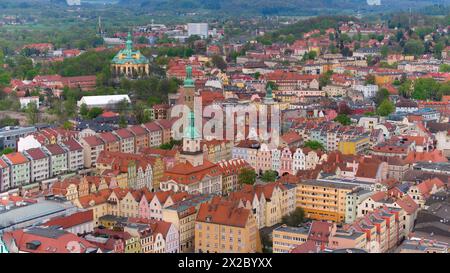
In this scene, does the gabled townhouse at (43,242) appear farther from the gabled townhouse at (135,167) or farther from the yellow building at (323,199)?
the gabled townhouse at (135,167)

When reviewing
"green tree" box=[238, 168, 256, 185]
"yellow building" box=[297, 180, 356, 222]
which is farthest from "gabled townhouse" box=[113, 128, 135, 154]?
"yellow building" box=[297, 180, 356, 222]

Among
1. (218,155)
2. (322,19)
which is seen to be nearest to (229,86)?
(218,155)

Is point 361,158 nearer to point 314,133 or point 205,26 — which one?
point 314,133

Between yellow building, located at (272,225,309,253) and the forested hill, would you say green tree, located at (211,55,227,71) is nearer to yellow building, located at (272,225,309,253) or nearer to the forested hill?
yellow building, located at (272,225,309,253)

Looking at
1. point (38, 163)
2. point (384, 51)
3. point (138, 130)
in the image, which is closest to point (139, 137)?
point (138, 130)

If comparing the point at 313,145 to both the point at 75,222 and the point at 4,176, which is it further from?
the point at 75,222

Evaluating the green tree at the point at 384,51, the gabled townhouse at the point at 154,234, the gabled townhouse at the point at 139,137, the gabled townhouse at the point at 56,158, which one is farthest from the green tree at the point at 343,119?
the green tree at the point at 384,51
